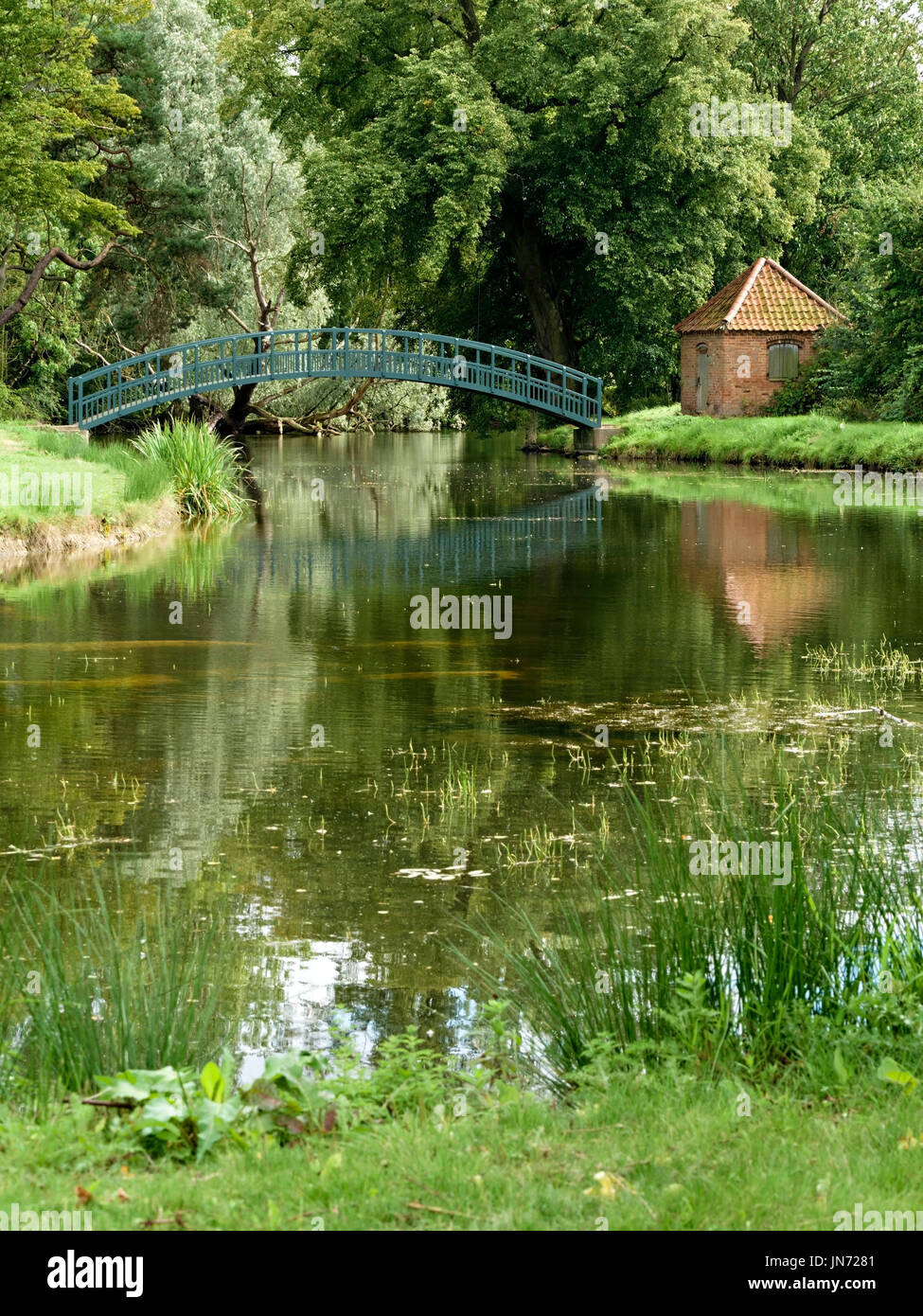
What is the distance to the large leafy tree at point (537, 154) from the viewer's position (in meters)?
39.0

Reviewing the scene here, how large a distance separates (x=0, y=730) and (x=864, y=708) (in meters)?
5.65

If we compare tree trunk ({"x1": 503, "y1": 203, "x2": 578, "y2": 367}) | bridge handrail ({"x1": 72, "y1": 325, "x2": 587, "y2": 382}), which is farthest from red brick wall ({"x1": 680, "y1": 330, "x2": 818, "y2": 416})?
tree trunk ({"x1": 503, "y1": 203, "x2": 578, "y2": 367})

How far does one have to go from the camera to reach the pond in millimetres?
6723

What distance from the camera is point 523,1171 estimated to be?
3795mm

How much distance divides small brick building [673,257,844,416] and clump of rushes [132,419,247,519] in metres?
19.8

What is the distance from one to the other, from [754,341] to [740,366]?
748 millimetres

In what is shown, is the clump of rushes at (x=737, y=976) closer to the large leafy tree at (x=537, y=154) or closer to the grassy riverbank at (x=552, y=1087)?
the grassy riverbank at (x=552, y=1087)

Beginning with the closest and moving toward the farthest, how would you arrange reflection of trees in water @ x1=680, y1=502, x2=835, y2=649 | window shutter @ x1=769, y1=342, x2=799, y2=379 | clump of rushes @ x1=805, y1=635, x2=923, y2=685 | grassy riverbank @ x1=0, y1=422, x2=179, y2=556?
clump of rushes @ x1=805, y1=635, x2=923, y2=685, reflection of trees in water @ x1=680, y1=502, x2=835, y2=649, grassy riverbank @ x1=0, y1=422, x2=179, y2=556, window shutter @ x1=769, y1=342, x2=799, y2=379

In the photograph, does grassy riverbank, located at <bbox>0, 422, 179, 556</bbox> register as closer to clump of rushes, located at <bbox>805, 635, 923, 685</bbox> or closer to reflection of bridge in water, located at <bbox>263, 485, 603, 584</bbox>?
reflection of bridge in water, located at <bbox>263, 485, 603, 584</bbox>

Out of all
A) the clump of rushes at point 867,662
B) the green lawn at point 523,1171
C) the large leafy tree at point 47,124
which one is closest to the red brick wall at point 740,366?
the large leafy tree at point 47,124

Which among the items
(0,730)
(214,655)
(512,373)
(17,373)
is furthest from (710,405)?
(0,730)
